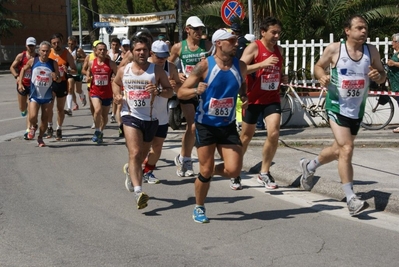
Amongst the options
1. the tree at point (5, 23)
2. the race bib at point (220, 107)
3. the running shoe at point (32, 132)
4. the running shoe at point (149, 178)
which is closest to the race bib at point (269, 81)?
the race bib at point (220, 107)

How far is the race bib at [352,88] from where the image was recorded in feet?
26.3

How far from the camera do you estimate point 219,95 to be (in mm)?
7633

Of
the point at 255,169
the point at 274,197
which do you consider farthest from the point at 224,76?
the point at 255,169

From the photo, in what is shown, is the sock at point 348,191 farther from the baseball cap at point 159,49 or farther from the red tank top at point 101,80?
the red tank top at point 101,80

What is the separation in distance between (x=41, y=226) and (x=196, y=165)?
413 centimetres

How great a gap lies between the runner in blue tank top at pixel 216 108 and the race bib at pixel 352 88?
3.84 feet

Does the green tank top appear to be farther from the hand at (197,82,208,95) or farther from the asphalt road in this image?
the hand at (197,82,208,95)

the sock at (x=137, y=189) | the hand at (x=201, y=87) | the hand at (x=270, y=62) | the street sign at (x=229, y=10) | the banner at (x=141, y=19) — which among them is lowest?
the sock at (x=137, y=189)

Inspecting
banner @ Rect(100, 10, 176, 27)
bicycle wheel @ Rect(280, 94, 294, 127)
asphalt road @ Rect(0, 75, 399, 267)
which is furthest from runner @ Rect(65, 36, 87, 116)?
banner @ Rect(100, 10, 176, 27)

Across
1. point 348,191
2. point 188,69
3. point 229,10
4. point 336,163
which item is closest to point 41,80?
point 188,69

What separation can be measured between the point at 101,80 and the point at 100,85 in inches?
3.7

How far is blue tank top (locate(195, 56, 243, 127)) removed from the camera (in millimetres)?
7582

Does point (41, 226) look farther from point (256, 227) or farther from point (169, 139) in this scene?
point (169, 139)

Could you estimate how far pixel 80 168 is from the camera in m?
11.3
